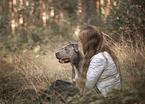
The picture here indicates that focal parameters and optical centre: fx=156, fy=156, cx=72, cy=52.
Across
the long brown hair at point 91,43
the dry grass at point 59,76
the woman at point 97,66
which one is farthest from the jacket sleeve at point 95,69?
the dry grass at point 59,76

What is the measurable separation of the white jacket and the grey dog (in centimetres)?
109

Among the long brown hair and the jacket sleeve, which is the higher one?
the long brown hair

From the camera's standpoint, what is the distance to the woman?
2062mm

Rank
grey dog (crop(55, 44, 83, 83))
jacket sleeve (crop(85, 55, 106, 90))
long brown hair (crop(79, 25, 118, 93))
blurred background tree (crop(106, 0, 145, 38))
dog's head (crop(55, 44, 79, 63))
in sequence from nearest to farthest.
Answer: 1. jacket sleeve (crop(85, 55, 106, 90))
2. long brown hair (crop(79, 25, 118, 93))
3. grey dog (crop(55, 44, 83, 83))
4. dog's head (crop(55, 44, 79, 63))
5. blurred background tree (crop(106, 0, 145, 38))

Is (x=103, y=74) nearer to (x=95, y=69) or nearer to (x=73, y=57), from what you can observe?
(x=95, y=69)

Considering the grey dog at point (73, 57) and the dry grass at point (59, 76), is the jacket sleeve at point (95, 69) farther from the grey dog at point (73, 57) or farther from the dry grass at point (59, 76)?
the grey dog at point (73, 57)

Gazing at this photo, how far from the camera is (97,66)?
2045 millimetres

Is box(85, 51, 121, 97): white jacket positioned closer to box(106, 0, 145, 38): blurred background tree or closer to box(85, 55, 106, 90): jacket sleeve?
box(85, 55, 106, 90): jacket sleeve

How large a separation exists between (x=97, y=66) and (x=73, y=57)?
1.41 m

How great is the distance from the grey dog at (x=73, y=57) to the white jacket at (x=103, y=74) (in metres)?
1.09

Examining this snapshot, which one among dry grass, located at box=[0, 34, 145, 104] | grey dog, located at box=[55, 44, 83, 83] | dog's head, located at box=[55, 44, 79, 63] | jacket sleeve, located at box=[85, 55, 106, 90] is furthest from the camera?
dog's head, located at box=[55, 44, 79, 63]

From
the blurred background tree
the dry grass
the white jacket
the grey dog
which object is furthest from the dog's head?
the blurred background tree

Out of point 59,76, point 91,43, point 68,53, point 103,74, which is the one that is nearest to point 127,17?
point 68,53

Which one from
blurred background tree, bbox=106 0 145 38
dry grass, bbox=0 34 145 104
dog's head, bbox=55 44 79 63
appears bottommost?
dry grass, bbox=0 34 145 104
